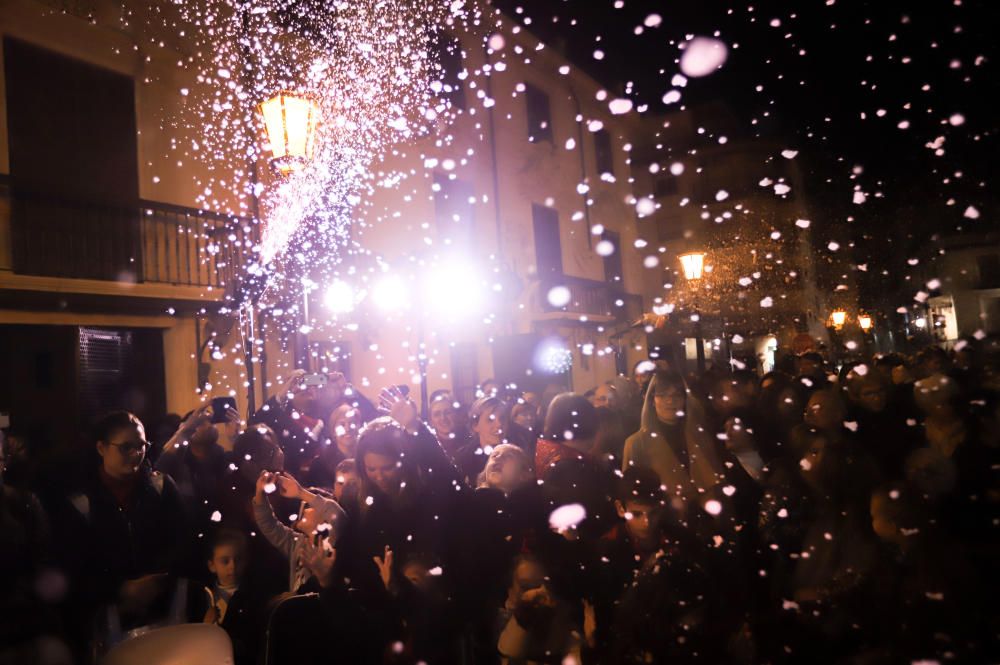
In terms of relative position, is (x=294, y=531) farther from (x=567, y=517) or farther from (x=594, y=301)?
(x=594, y=301)

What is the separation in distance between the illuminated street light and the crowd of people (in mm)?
12664

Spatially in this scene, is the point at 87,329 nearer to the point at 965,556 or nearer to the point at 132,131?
the point at 132,131

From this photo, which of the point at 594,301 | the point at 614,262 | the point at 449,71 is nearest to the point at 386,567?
the point at 449,71

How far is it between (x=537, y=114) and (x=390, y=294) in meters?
7.01

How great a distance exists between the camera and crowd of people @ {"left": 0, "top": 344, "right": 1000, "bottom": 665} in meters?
2.94

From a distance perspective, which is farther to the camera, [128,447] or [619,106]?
[619,106]

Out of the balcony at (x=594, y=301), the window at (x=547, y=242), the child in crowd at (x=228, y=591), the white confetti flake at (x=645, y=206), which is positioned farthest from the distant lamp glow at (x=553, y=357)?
the child in crowd at (x=228, y=591)

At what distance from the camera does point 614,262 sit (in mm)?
19031

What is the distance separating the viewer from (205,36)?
8.48m

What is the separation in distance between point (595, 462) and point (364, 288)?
7.75 meters

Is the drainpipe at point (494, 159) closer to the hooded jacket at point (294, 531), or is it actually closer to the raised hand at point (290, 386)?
the raised hand at point (290, 386)

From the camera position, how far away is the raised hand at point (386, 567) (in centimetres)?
291

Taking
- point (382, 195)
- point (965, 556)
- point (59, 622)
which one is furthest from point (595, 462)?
point (382, 195)

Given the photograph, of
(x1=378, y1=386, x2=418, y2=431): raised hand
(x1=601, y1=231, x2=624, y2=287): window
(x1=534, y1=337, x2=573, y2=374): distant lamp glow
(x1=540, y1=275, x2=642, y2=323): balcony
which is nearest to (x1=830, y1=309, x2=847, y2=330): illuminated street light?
(x1=540, y1=275, x2=642, y2=323): balcony
